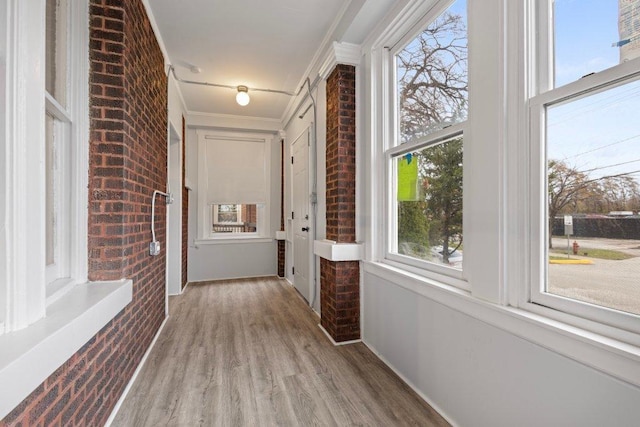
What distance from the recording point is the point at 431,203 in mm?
1942

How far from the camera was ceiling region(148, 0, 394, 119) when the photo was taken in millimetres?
2277

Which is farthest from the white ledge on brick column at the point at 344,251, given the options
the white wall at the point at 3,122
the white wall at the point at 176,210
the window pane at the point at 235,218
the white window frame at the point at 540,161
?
the window pane at the point at 235,218

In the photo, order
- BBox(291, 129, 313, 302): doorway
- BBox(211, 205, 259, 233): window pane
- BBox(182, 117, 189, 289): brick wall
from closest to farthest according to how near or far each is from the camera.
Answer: BBox(291, 129, 313, 302): doorway
BBox(182, 117, 189, 289): brick wall
BBox(211, 205, 259, 233): window pane

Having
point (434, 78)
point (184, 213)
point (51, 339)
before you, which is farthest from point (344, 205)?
point (184, 213)

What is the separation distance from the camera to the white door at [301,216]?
12.2 feet

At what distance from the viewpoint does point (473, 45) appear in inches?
58.9

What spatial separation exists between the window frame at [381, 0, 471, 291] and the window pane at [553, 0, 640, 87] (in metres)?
0.53

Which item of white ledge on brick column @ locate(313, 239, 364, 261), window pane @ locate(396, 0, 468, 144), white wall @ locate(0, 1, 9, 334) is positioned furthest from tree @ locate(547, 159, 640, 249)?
white wall @ locate(0, 1, 9, 334)

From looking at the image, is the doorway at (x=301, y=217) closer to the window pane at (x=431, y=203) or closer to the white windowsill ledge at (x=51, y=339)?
the window pane at (x=431, y=203)

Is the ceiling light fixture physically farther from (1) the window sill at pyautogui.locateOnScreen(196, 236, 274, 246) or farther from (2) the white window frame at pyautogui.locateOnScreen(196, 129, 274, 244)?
(1) the window sill at pyautogui.locateOnScreen(196, 236, 274, 246)

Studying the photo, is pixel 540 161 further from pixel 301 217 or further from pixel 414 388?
pixel 301 217

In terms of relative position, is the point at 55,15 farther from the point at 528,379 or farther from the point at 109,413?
the point at 528,379

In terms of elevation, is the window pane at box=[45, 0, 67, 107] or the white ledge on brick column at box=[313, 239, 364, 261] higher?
the window pane at box=[45, 0, 67, 107]

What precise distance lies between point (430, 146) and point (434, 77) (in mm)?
445
